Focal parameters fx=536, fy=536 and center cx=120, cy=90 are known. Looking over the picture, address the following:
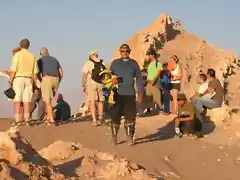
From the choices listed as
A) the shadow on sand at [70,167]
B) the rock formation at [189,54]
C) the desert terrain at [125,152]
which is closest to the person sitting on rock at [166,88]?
the desert terrain at [125,152]

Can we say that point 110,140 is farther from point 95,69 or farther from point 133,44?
point 133,44

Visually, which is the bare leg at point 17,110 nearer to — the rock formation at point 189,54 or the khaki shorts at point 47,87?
the khaki shorts at point 47,87

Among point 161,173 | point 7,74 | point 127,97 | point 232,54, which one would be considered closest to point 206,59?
point 232,54

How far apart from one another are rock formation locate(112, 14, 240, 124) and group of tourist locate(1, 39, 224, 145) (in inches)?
194

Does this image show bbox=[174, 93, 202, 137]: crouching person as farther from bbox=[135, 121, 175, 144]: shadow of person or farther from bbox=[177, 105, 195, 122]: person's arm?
bbox=[135, 121, 175, 144]: shadow of person

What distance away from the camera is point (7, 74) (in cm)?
1291

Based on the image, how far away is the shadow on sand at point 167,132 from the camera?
1118cm

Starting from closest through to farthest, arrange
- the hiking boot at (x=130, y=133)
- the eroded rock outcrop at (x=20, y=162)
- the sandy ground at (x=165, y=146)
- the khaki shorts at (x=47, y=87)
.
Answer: the eroded rock outcrop at (x=20, y=162) < the sandy ground at (x=165, y=146) < the hiking boot at (x=130, y=133) < the khaki shorts at (x=47, y=87)

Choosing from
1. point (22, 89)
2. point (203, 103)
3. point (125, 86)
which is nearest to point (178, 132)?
point (203, 103)

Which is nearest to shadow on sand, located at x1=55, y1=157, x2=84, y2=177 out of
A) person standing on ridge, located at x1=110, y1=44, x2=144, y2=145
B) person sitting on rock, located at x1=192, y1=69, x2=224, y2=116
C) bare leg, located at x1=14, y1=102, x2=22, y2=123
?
person standing on ridge, located at x1=110, y1=44, x2=144, y2=145

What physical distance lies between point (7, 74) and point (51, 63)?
5.16ft

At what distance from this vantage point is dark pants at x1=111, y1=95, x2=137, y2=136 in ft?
32.9

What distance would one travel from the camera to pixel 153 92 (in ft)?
48.2

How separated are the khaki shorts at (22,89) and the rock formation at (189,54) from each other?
854 centimetres
